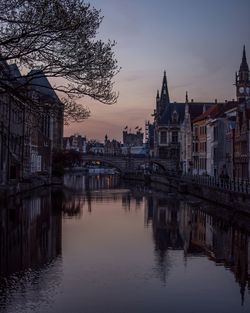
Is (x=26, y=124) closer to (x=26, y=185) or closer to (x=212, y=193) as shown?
(x=212, y=193)

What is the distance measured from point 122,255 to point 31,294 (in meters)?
6.61

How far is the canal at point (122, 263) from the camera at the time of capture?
1439cm

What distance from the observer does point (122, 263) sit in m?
19.4

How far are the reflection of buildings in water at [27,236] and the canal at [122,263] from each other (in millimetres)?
36

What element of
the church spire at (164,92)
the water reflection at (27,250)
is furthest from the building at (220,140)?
the church spire at (164,92)

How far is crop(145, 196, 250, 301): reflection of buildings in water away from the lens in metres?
19.8

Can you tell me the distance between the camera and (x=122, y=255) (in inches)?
825

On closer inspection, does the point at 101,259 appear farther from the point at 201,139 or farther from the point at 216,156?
the point at 201,139

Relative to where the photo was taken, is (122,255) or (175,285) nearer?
(175,285)

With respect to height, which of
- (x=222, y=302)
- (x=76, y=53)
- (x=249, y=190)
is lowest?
(x=222, y=302)

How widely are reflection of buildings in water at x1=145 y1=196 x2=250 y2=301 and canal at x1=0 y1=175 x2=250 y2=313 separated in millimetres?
37

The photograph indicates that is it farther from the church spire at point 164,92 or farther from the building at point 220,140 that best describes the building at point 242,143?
the church spire at point 164,92

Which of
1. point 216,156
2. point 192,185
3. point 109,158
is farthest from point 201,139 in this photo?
point 109,158

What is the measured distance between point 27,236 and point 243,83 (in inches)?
1776
